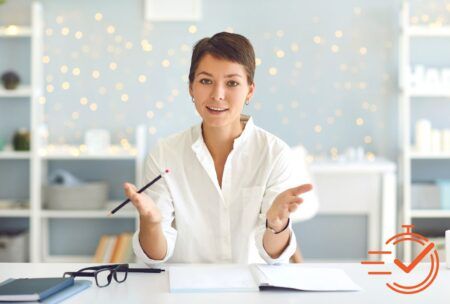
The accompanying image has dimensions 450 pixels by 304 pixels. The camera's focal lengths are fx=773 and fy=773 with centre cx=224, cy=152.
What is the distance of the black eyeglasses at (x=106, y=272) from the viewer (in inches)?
72.5

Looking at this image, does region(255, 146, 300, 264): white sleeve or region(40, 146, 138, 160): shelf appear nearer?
region(255, 146, 300, 264): white sleeve

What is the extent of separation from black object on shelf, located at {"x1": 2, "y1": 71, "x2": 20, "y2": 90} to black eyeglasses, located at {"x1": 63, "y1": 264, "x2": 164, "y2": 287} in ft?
8.56

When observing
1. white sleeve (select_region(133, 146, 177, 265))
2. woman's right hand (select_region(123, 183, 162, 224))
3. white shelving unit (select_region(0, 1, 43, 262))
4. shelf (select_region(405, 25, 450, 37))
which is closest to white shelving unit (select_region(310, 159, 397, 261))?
shelf (select_region(405, 25, 450, 37))

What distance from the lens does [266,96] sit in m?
4.53

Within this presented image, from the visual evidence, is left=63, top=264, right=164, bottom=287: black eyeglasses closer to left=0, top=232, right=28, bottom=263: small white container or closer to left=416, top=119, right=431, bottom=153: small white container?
left=0, top=232, right=28, bottom=263: small white container

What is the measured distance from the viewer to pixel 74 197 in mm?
4320

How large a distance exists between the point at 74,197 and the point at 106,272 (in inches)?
94.7

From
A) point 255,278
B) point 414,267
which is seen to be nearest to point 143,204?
point 255,278

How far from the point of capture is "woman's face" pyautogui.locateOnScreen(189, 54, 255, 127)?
2.23 meters

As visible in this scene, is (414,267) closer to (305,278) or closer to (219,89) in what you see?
(305,278)

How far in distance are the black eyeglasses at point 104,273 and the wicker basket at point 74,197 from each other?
2.39 m

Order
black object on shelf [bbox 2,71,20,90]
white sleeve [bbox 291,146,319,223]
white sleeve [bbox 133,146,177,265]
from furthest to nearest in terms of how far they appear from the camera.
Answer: black object on shelf [bbox 2,71,20,90]
white sleeve [bbox 291,146,319,223]
white sleeve [bbox 133,146,177,265]

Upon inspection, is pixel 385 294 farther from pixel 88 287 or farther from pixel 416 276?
pixel 88 287

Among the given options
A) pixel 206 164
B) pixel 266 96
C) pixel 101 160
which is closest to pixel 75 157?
pixel 101 160
